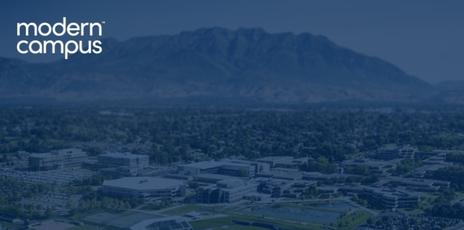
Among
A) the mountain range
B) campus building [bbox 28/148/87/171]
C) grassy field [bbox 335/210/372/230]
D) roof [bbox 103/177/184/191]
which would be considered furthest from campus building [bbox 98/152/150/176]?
the mountain range

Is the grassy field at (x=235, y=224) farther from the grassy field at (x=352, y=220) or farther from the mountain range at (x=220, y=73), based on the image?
the mountain range at (x=220, y=73)

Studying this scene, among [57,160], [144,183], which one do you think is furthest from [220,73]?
[144,183]

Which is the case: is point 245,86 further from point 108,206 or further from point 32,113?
point 108,206

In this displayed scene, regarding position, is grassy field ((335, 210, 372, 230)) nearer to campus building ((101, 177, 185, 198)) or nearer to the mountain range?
campus building ((101, 177, 185, 198))

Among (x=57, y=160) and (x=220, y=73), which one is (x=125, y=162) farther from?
(x=220, y=73)

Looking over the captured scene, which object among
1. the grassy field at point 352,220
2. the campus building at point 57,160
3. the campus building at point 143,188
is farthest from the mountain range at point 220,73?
the grassy field at point 352,220
